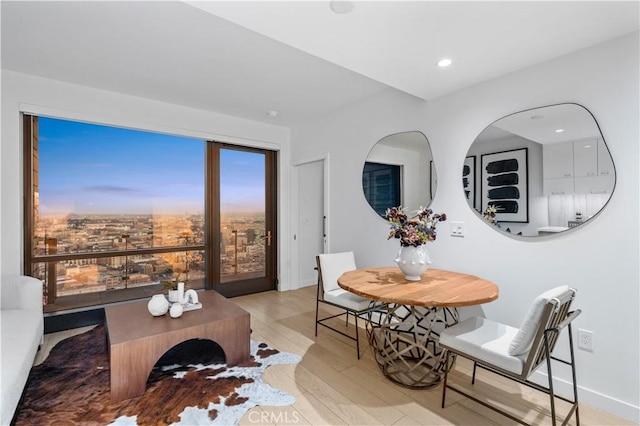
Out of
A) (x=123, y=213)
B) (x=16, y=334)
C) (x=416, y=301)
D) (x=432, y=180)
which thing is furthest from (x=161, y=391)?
(x=432, y=180)

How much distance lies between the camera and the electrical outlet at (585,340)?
2.05 m

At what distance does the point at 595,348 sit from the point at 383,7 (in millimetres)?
2543

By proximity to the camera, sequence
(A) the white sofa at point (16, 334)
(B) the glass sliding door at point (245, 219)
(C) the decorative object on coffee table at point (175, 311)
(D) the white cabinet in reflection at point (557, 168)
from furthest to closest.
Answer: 1. (B) the glass sliding door at point (245, 219)
2. (C) the decorative object on coffee table at point (175, 311)
3. (D) the white cabinet in reflection at point (557, 168)
4. (A) the white sofa at point (16, 334)

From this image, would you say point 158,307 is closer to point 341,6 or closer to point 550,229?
point 341,6

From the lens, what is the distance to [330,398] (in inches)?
82.3

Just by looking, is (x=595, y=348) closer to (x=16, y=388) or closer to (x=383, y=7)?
(x=383, y=7)

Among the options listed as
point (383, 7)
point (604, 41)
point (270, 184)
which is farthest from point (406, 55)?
point (270, 184)

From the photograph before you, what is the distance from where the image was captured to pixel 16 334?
2.15m

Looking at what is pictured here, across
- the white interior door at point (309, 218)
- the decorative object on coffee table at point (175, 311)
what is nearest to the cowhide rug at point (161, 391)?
the decorative object on coffee table at point (175, 311)

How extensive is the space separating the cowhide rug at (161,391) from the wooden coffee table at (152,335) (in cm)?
11

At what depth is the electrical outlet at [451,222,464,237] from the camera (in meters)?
2.72

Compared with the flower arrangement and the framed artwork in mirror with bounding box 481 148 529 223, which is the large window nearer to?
the flower arrangement

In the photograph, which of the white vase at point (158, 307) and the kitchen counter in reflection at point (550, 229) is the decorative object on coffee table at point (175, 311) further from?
the kitchen counter in reflection at point (550, 229)

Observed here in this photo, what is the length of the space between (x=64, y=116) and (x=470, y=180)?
4.16m
